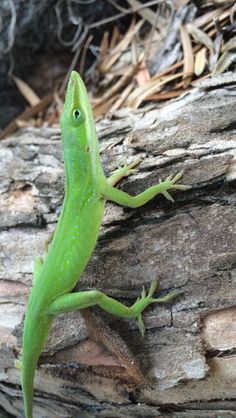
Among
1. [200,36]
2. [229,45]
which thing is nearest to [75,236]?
[229,45]

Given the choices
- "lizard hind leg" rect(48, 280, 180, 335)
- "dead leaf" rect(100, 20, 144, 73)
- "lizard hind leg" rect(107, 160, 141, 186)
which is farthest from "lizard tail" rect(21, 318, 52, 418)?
"dead leaf" rect(100, 20, 144, 73)

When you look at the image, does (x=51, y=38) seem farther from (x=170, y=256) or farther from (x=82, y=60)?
(x=170, y=256)

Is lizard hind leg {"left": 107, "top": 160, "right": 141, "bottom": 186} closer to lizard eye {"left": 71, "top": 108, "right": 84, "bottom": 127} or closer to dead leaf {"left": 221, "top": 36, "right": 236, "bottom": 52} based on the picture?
lizard eye {"left": 71, "top": 108, "right": 84, "bottom": 127}

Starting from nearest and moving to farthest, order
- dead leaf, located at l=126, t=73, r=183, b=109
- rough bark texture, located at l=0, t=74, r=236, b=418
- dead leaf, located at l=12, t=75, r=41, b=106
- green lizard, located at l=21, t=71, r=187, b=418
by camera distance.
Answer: rough bark texture, located at l=0, t=74, r=236, b=418
green lizard, located at l=21, t=71, r=187, b=418
dead leaf, located at l=126, t=73, r=183, b=109
dead leaf, located at l=12, t=75, r=41, b=106

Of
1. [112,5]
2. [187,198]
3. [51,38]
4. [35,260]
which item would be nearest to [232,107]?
[187,198]

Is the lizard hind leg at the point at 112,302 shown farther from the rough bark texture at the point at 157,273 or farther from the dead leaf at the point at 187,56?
the dead leaf at the point at 187,56

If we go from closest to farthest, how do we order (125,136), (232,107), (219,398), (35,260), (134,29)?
(219,398), (232,107), (35,260), (125,136), (134,29)

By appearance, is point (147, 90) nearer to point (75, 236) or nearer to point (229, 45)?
point (229, 45)

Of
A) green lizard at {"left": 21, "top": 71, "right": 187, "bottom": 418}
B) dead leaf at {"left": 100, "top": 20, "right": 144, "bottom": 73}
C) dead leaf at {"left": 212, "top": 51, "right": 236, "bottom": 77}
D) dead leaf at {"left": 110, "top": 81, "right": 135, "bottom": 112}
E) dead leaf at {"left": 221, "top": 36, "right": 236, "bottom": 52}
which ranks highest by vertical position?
dead leaf at {"left": 100, "top": 20, "right": 144, "bottom": 73}
